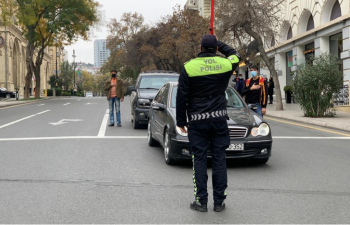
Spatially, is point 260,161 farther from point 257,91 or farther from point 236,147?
point 257,91

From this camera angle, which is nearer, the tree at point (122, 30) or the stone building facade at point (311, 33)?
the stone building facade at point (311, 33)

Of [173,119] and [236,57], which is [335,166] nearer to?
[173,119]

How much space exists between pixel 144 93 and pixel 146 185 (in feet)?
24.9

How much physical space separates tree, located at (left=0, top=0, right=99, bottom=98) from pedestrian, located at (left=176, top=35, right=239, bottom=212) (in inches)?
1358

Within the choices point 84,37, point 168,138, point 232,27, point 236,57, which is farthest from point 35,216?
point 84,37

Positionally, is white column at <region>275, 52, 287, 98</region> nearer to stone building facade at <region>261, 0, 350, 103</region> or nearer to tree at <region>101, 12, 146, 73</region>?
stone building facade at <region>261, 0, 350, 103</region>

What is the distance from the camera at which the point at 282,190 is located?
5789 mm

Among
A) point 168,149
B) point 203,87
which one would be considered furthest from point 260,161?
point 203,87

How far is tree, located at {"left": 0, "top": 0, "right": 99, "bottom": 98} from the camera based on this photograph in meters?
36.7

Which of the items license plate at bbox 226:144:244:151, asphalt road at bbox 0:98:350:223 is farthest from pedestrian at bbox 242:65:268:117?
license plate at bbox 226:144:244:151

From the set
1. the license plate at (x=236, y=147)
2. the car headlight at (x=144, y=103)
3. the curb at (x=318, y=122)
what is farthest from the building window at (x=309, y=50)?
the license plate at (x=236, y=147)

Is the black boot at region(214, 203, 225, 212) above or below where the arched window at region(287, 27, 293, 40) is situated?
below

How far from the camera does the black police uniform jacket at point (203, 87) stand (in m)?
4.71

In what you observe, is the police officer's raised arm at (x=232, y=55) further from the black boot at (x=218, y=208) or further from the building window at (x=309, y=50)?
the building window at (x=309, y=50)
